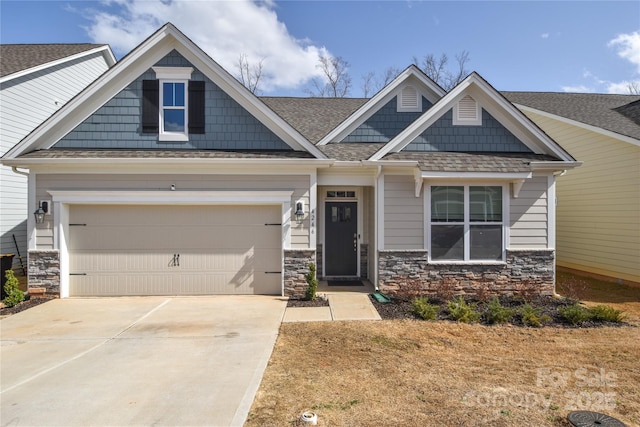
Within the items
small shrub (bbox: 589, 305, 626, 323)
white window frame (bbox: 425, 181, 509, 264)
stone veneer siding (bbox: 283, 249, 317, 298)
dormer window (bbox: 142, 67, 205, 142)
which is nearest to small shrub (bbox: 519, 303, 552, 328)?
small shrub (bbox: 589, 305, 626, 323)

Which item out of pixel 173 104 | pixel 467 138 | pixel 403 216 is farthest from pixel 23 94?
pixel 467 138

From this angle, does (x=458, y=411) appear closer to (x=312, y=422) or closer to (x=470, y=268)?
(x=312, y=422)

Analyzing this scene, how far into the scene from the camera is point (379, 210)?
27.8 feet

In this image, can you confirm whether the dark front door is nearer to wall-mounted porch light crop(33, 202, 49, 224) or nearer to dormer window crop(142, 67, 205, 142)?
dormer window crop(142, 67, 205, 142)

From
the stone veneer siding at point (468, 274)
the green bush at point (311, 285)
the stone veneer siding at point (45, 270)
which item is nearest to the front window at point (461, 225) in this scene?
the stone veneer siding at point (468, 274)

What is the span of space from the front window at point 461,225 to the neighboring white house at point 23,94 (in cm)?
Answer: 1216

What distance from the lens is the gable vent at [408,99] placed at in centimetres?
1030

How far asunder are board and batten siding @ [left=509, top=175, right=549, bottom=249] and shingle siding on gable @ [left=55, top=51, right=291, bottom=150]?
6.03 m

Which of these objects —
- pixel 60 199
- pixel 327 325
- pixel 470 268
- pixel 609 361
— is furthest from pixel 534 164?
pixel 60 199

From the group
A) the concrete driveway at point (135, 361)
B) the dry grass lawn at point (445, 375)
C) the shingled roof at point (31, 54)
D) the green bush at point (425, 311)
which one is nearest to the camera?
the dry grass lawn at point (445, 375)

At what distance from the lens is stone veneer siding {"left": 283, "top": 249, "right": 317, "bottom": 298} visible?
8.29 meters

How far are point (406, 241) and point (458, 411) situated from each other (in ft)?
16.8

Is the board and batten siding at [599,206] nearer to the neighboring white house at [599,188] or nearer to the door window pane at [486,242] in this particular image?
the neighboring white house at [599,188]

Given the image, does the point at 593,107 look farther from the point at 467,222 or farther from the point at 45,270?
the point at 45,270
